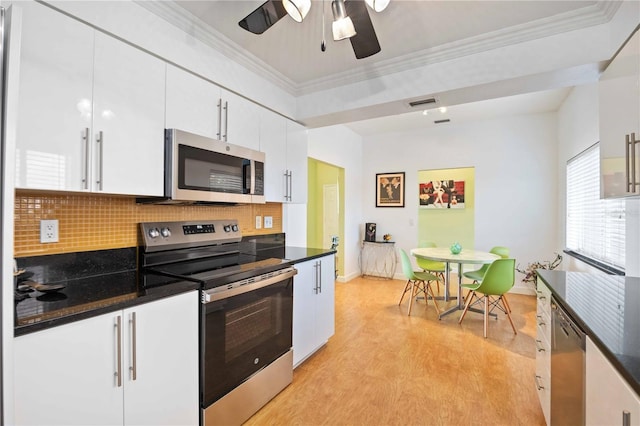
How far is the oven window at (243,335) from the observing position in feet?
5.40

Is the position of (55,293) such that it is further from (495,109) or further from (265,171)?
(495,109)

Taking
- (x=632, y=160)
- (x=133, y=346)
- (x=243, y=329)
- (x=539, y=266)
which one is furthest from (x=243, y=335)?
(x=539, y=266)

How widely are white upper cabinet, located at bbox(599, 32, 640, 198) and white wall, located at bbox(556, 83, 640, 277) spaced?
0.53m

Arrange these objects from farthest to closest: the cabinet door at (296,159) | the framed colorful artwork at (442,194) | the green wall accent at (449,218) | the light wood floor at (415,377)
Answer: the green wall accent at (449,218) → the framed colorful artwork at (442,194) → the cabinet door at (296,159) → the light wood floor at (415,377)

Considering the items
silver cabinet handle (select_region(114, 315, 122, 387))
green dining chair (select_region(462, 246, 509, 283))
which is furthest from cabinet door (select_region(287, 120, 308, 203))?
green dining chair (select_region(462, 246, 509, 283))

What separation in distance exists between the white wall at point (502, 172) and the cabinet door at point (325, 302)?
10.6ft

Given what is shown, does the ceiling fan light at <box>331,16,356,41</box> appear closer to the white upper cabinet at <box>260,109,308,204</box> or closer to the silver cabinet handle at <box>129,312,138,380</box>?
the white upper cabinet at <box>260,109,308,204</box>

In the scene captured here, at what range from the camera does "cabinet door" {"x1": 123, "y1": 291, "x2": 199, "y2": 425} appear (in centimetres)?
132

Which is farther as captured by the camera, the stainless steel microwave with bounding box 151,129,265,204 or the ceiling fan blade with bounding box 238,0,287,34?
the stainless steel microwave with bounding box 151,129,265,204

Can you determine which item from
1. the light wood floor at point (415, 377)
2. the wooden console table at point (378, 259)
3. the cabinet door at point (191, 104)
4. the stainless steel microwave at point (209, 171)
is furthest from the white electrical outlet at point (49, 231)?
the wooden console table at point (378, 259)

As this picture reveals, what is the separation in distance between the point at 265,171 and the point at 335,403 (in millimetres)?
1833

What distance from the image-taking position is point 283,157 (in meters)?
2.85

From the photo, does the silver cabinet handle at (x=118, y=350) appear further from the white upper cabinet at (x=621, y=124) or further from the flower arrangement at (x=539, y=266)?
the flower arrangement at (x=539, y=266)

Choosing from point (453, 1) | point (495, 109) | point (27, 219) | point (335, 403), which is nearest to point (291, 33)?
point (453, 1)
